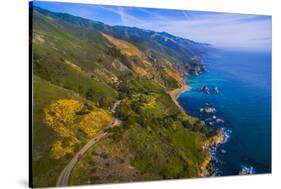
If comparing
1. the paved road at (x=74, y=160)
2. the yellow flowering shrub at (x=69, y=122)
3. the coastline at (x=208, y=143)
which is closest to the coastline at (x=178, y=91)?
the coastline at (x=208, y=143)

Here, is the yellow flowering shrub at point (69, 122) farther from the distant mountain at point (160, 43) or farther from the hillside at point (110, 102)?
the distant mountain at point (160, 43)

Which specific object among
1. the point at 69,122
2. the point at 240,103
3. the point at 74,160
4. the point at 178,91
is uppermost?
the point at 178,91

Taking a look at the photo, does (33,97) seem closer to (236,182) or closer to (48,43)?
(48,43)

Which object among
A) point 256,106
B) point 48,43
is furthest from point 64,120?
point 256,106

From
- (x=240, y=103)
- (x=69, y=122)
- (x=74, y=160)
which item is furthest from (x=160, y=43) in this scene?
(x=74, y=160)

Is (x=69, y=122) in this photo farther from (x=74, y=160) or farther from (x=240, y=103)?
(x=240, y=103)
